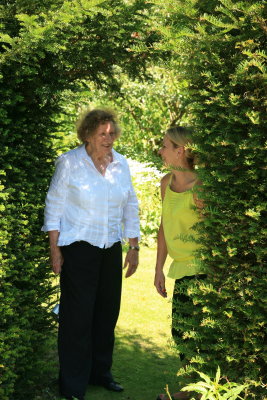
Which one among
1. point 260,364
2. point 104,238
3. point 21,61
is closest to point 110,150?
point 104,238

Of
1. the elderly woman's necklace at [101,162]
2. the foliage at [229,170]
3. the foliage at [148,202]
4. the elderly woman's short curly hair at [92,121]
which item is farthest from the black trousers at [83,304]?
the foliage at [148,202]

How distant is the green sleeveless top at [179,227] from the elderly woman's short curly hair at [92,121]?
0.72m

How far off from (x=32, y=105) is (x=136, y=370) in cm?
260

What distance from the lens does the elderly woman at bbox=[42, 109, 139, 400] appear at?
4.45 metres

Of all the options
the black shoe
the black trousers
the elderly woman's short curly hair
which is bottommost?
the black shoe

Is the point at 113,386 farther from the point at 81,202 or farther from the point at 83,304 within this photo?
the point at 81,202

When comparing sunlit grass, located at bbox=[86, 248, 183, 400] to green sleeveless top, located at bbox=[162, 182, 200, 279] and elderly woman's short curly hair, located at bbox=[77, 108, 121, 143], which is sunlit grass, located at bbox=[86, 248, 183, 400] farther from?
elderly woman's short curly hair, located at bbox=[77, 108, 121, 143]

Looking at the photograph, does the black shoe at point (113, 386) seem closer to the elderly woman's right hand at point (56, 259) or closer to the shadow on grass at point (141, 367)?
the shadow on grass at point (141, 367)

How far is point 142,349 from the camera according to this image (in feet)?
19.8

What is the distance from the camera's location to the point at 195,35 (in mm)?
3148

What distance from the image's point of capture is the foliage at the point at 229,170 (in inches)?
119

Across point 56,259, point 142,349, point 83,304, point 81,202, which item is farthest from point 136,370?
point 81,202

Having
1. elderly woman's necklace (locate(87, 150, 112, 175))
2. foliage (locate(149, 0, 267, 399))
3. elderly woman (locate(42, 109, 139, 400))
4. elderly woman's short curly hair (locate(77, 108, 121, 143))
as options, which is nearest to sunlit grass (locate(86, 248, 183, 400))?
elderly woman (locate(42, 109, 139, 400))

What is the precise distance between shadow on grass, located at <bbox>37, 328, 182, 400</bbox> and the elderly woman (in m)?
0.33
